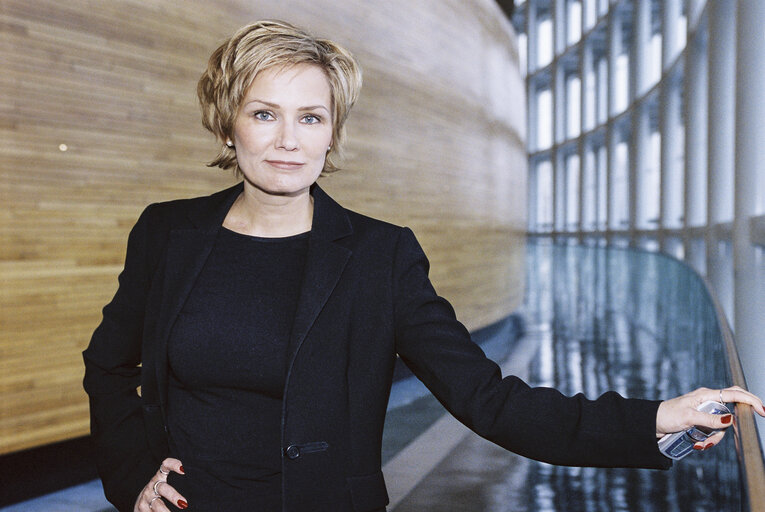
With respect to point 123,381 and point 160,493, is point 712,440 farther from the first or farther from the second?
point 123,381

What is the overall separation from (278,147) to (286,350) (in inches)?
14.2

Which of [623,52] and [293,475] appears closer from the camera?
[293,475]

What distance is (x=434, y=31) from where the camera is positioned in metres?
6.73

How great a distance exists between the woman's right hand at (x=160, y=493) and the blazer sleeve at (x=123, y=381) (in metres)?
0.02

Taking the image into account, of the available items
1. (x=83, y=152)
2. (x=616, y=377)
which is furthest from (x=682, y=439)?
(x=616, y=377)

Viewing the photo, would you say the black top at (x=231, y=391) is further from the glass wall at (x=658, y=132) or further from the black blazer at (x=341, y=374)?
the glass wall at (x=658, y=132)

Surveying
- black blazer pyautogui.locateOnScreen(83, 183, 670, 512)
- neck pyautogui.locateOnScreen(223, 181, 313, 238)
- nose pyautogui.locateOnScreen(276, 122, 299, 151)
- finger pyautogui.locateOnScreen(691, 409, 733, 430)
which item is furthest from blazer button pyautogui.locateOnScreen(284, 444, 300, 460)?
finger pyautogui.locateOnScreen(691, 409, 733, 430)

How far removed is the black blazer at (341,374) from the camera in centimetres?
133

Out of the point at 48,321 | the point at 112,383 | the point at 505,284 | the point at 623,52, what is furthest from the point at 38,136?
the point at 623,52

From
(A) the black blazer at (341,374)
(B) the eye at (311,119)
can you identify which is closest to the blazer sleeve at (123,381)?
(A) the black blazer at (341,374)

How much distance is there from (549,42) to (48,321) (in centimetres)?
2256

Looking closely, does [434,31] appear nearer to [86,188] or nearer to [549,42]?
[86,188]

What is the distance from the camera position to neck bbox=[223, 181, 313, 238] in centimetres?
152

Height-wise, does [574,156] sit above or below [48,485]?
above
